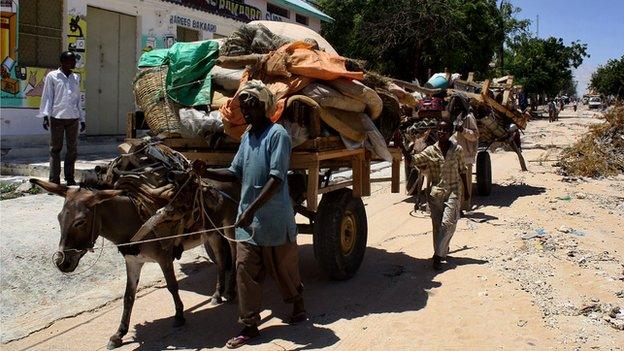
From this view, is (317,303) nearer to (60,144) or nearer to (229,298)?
(229,298)

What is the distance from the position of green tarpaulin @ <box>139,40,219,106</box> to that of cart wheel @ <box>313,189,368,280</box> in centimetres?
162

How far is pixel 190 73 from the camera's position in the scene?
18.1 ft

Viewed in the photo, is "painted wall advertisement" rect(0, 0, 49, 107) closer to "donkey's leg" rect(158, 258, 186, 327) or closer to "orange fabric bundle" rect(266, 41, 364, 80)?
"orange fabric bundle" rect(266, 41, 364, 80)

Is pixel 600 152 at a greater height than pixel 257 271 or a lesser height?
greater

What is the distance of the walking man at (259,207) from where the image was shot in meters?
4.25

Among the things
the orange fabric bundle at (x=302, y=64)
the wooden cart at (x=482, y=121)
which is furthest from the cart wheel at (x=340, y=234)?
the wooden cart at (x=482, y=121)

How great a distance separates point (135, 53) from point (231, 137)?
413 inches

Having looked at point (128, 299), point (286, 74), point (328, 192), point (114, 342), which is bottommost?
point (114, 342)

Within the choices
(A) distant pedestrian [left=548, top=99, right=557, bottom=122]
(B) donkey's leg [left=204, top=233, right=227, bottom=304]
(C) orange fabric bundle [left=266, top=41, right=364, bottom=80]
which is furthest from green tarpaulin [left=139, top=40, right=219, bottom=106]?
(A) distant pedestrian [left=548, top=99, right=557, bottom=122]

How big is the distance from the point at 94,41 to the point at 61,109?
5.97 m

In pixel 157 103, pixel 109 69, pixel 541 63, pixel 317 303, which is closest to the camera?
pixel 317 303

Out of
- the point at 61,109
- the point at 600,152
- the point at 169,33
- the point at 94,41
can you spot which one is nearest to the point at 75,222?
the point at 61,109

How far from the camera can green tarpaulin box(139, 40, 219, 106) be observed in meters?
5.48

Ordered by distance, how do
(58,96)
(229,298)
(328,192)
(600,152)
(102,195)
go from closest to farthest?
(102,195) → (229,298) → (328,192) → (58,96) → (600,152)
